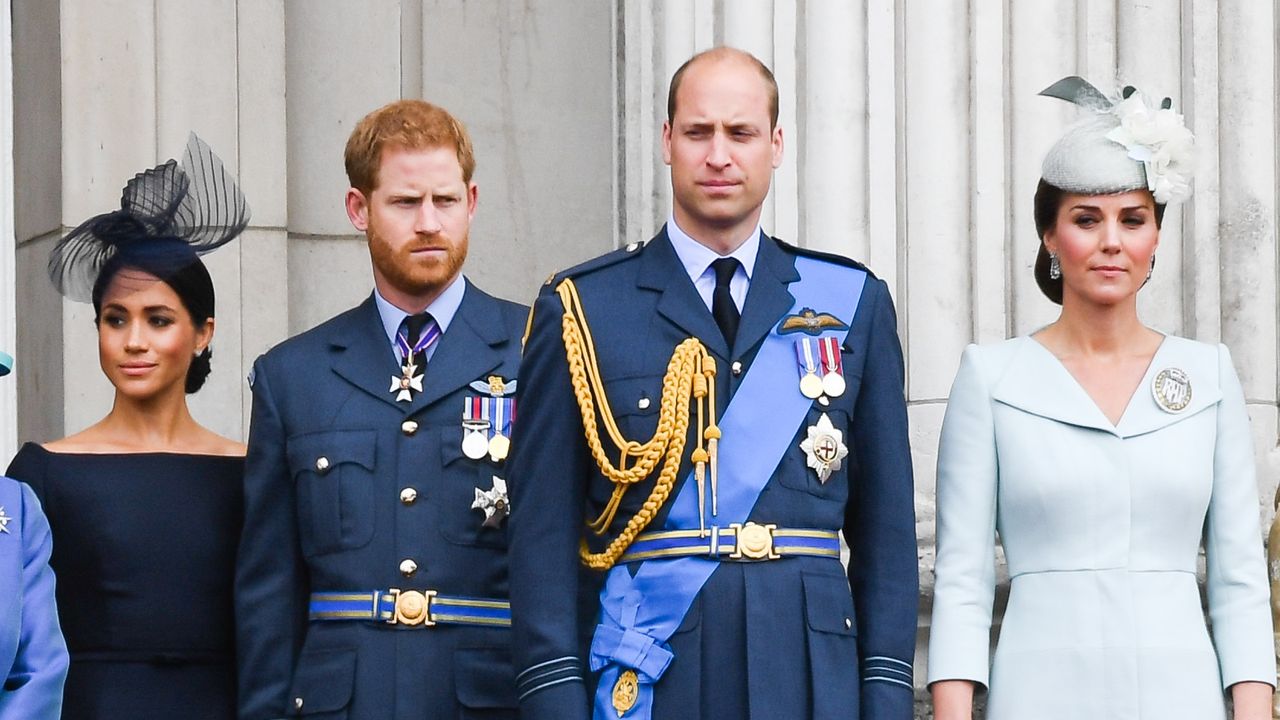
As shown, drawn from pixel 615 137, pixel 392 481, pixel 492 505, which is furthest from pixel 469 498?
pixel 615 137

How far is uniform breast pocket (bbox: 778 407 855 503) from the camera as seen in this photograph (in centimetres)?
442


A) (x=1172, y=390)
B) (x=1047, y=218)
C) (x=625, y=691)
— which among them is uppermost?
(x=1047, y=218)

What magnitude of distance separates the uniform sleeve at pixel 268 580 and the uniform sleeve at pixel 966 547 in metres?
1.31

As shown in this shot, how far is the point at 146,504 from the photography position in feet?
16.8

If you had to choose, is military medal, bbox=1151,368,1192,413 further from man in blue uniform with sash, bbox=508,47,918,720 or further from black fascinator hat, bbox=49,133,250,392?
black fascinator hat, bbox=49,133,250,392

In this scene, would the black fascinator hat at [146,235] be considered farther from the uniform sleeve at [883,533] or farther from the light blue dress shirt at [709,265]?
the uniform sleeve at [883,533]

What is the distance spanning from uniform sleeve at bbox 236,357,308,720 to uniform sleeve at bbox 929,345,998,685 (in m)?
1.31

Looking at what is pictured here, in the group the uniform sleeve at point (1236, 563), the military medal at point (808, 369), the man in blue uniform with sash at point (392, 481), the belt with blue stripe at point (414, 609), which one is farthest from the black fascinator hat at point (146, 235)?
the uniform sleeve at point (1236, 563)

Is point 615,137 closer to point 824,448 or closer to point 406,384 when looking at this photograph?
point 406,384

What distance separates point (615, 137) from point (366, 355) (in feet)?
6.89

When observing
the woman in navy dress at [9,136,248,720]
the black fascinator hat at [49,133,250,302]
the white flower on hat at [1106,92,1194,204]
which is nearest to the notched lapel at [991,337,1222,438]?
the white flower on hat at [1106,92,1194,204]

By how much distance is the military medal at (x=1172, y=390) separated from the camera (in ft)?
15.6

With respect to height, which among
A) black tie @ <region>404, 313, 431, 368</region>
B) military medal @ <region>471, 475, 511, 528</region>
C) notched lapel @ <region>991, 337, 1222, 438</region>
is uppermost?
black tie @ <region>404, 313, 431, 368</region>

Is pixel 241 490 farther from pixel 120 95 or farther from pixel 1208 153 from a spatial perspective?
pixel 1208 153
